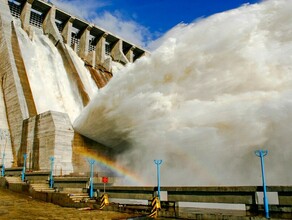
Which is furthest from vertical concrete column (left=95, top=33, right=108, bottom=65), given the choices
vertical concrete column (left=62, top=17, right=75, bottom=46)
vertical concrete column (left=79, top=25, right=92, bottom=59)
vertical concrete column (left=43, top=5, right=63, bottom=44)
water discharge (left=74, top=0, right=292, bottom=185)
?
water discharge (left=74, top=0, right=292, bottom=185)

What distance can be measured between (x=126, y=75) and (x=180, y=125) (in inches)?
192

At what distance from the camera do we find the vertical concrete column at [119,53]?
155ft

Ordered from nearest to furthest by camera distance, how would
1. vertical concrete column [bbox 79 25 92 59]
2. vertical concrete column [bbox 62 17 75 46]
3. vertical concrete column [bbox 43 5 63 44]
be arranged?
vertical concrete column [bbox 43 5 63 44]
vertical concrete column [bbox 62 17 75 46]
vertical concrete column [bbox 79 25 92 59]

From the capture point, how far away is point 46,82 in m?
29.2

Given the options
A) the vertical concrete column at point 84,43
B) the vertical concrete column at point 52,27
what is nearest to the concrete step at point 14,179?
the vertical concrete column at point 52,27

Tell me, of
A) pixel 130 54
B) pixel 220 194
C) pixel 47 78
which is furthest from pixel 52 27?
pixel 220 194

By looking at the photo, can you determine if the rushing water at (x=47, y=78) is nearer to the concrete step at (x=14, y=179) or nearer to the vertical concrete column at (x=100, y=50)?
the vertical concrete column at (x=100, y=50)

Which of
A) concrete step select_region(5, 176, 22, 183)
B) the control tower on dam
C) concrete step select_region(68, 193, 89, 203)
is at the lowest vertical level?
concrete step select_region(68, 193, 89, 203)

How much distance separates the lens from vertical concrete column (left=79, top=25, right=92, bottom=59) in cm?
4094

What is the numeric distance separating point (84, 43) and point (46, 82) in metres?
14.5

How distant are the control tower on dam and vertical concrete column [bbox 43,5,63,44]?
0.02 metres

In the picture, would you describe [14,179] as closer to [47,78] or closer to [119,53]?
[47,78]

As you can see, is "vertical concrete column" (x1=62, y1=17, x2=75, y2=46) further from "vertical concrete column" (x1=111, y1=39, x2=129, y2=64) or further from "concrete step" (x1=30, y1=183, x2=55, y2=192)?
"concrete step" (x1=30, y1=183, x2=55, y2=192)

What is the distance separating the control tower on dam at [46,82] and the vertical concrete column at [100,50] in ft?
0.51
